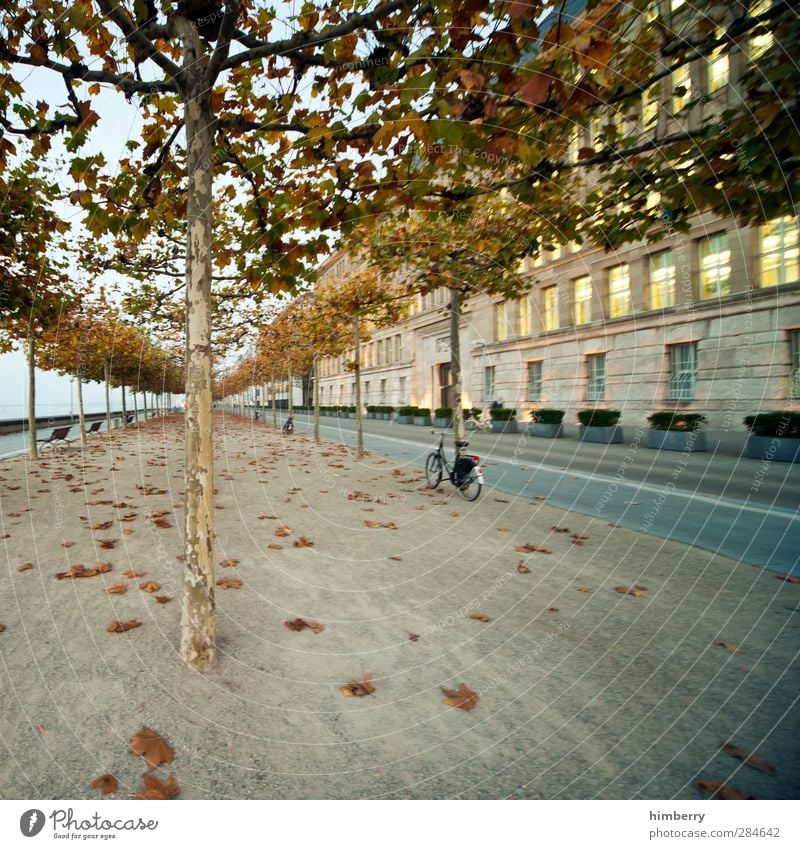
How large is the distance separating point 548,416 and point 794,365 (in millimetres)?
8817

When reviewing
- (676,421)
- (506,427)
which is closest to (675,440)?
(676,421)

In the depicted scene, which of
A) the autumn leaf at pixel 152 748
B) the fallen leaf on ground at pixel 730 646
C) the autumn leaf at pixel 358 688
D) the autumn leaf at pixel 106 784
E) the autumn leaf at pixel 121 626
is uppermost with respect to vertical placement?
the autumn leaf at pixel 121 626

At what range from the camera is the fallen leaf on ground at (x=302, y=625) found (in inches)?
159

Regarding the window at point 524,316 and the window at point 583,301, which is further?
the window at point 524,316

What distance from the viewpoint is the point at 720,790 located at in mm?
2309

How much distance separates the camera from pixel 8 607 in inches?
168

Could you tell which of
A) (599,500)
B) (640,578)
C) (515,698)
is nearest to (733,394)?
(599,500)

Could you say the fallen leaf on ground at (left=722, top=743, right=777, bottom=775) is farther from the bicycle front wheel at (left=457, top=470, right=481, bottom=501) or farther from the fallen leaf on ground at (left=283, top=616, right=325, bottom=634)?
the bicycle front wheel at (left=457, top=470, right=481, bottom=501)

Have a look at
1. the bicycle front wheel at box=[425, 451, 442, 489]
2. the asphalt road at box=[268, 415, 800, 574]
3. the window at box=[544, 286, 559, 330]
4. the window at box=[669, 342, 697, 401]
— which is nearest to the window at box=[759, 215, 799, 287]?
the window at box=[669, 342, 697, 401]

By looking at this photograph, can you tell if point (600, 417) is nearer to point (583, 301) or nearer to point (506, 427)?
point (506, 427)

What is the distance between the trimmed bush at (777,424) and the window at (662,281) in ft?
24.7

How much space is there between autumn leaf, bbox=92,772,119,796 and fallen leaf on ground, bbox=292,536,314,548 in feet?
13.1

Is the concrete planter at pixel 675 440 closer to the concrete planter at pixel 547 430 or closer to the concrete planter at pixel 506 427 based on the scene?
the concrete planter at pixel 547 430

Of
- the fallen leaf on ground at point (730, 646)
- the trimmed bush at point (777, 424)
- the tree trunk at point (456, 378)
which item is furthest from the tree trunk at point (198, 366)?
the trimmed bush at point (777, 424)
